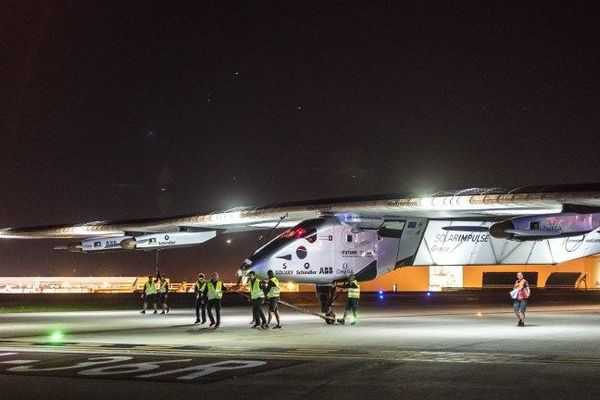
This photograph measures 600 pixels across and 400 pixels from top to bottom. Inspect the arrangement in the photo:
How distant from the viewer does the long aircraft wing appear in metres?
25.4

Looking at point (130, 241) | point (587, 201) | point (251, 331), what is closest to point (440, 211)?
point (587, 201)

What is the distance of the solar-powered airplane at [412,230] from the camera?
26594mm

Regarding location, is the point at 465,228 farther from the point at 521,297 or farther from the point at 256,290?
the point at 256,290

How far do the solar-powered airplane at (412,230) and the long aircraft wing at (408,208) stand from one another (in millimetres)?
34

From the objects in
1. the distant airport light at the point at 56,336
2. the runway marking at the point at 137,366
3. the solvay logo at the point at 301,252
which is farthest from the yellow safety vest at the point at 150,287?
the runway marking at the point at 137,366

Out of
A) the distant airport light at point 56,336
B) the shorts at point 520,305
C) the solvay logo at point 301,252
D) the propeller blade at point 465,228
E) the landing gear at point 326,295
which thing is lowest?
the distant airport light at point 56,336

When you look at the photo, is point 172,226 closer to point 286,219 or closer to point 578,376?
point 286,219

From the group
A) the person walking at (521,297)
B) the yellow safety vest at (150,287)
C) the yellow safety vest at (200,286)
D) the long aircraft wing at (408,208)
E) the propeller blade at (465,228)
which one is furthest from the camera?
the yellow safety vest at (150,287)

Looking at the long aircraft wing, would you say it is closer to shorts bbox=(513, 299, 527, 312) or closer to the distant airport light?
shorts bbox=(513, 299, 527, 312)

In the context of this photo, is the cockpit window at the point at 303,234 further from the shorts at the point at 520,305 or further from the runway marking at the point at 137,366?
the runway marking at the point at 137,366

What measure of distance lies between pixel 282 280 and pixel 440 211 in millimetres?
6210

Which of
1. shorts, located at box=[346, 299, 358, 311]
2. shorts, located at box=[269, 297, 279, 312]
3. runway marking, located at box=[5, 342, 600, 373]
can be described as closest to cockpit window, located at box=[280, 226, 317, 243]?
shorts, located at box=[346, 299, 358, 311]

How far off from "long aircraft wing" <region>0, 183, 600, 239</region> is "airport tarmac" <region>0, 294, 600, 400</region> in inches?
163

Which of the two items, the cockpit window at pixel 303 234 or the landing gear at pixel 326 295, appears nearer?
the landing gear at pixel 326 295
